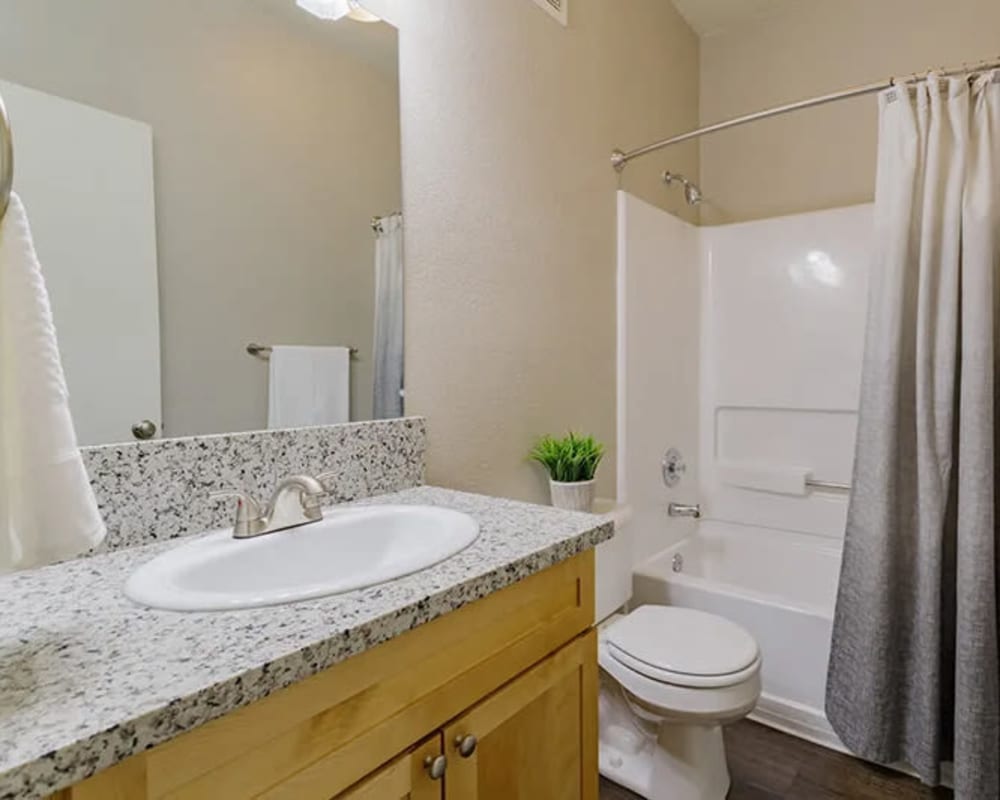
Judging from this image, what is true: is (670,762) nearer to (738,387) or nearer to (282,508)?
Result: (282,508)

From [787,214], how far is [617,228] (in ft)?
3.06

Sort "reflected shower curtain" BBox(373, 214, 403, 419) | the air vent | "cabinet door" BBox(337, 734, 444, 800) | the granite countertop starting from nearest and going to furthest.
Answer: the granite countertop, "cabinet door" BBox(337, 734, 444, 800), "reflected shower curtain" BBox(373, 214, 403, 419), the air vent

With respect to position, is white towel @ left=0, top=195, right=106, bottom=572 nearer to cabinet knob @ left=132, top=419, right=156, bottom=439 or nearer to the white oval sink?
the white oval sink

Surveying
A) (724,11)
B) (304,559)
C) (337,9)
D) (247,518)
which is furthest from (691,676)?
(724,11)

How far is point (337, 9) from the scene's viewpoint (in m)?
1.23

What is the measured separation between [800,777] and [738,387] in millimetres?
1494

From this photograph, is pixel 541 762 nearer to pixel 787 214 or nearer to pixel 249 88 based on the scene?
pixel 249 88

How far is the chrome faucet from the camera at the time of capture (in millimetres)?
936

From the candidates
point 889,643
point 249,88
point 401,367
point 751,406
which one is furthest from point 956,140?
point 249,88

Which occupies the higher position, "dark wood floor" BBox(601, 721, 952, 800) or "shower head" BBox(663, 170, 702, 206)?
"shower head" BBox(663, 170, 702, 206)

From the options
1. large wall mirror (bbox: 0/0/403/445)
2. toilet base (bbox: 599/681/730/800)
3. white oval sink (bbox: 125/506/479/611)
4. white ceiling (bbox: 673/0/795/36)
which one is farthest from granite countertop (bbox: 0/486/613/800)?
white ceiling (bbox: 673/0/795/36)

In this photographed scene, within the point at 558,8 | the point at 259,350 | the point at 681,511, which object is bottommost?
the point at 681,511

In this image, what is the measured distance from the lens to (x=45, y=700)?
1.54ft

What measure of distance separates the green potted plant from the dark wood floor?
84 cm
